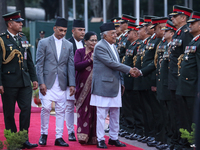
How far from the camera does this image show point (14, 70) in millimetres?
5219

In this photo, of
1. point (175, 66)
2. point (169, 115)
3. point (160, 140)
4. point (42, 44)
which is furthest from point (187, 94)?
point (42, 44)

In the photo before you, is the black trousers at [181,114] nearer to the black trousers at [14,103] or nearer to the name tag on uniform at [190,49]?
the name tag on uniform at [190,49]

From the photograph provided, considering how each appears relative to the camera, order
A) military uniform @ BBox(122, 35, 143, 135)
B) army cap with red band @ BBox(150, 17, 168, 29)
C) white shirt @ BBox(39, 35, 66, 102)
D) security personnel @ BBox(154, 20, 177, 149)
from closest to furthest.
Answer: security personnel @ BBox(154, 20, 177, 149) < white shirt @ BBox(39, 35, 66, 102) < army cap with red band @ BBox(150, 17, 168, 29) < military uniform @ BBox(122, 35, 143, 135)

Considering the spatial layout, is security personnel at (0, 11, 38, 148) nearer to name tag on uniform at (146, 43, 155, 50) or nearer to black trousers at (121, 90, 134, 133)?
name tag on uniform at (146, 43, 155, 50)

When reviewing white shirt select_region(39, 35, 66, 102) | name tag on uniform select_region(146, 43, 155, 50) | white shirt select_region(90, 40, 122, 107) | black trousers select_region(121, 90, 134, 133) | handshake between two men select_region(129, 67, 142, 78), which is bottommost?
black trousers select_region(121, 90, 134, 133)

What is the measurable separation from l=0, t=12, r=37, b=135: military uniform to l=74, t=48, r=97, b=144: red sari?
101 centimetres

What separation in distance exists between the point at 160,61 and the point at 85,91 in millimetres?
1364

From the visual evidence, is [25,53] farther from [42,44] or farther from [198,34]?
[198,34]

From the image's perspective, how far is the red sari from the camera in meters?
5.99

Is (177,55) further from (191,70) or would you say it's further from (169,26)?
(169,26)

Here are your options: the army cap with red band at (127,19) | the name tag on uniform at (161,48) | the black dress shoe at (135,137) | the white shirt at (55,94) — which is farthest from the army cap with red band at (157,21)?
the black dress shoe at (135,137)

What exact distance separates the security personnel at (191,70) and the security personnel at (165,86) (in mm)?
528

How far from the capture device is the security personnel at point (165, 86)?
5379mm

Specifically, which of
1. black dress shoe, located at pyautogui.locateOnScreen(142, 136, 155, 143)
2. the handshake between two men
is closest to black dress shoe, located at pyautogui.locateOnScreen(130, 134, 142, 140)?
black dress shoe, located at pyautogui.locateOnScreen(142, 136, 155, 143)
